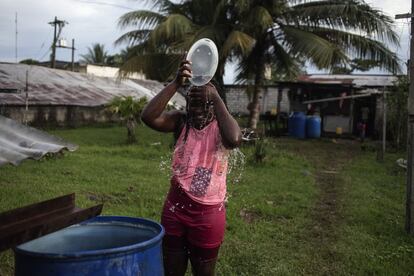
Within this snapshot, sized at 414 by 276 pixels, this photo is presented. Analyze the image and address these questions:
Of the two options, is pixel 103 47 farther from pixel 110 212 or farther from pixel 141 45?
pixel 110 212

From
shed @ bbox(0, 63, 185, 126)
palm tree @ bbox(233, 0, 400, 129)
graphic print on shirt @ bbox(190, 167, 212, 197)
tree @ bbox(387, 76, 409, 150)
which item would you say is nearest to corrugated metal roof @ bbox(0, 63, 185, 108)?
shed @ bbox(0, 63, 185, 126)

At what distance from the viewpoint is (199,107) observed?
7.90ft

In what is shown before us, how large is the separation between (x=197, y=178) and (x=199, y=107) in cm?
36

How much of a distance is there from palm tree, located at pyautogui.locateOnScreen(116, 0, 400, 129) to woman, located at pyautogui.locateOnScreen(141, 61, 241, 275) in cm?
931

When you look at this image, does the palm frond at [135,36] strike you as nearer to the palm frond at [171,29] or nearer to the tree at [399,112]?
the palm frond at [171,29]

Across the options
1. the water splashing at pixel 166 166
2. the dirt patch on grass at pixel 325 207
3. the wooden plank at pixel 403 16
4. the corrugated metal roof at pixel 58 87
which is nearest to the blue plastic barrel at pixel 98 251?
the water splashing at pixel 166 166

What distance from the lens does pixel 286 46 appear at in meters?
13.2

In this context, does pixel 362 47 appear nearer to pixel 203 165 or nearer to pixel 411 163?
pixel 411 163

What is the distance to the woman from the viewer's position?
2371 mm

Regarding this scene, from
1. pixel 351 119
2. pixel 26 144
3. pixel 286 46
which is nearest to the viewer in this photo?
pixel 26 144

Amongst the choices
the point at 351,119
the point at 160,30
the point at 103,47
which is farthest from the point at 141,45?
the point at 103,47

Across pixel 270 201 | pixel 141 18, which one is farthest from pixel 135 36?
pixel 270 201

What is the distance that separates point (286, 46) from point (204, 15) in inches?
103

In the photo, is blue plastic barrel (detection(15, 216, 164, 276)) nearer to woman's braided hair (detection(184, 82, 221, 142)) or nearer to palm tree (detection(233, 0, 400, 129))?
woman's braided hair (detection(184, 82, 221, 142))
